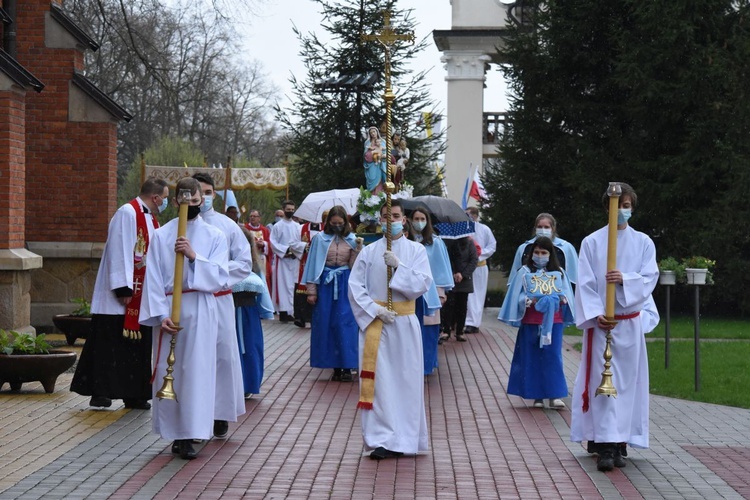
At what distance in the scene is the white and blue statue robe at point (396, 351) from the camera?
31.6ft

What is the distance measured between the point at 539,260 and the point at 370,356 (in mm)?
3368

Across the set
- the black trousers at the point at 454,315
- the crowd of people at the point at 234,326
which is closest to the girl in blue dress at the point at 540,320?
the crowd of people at the point at 234,326

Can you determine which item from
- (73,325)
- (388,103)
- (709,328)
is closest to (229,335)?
(388,103)

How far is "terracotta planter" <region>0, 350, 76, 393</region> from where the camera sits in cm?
1245

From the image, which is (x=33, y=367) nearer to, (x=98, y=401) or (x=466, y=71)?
(x=98, y=401)

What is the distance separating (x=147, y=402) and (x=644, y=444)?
482cm

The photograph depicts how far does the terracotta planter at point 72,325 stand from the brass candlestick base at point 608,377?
909cm

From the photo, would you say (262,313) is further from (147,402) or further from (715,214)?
(715,214)

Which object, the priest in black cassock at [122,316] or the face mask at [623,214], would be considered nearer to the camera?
the face mask at [623,214]

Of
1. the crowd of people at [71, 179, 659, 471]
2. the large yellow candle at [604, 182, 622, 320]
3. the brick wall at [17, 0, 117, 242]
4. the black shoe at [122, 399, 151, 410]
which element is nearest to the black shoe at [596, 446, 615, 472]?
the crowd of people at [71, 179, 659, 471]

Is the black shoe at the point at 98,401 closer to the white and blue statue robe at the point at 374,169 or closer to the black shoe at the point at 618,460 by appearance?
the black shoe at the point at 618,460

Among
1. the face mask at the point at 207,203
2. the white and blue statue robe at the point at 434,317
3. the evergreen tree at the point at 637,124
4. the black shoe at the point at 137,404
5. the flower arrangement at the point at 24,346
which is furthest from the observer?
the evergreen tree at the point at 637,124

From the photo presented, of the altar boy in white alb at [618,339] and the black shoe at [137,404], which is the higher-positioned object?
the altar boy in white alb at [618,339]

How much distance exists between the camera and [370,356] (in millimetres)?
9820
